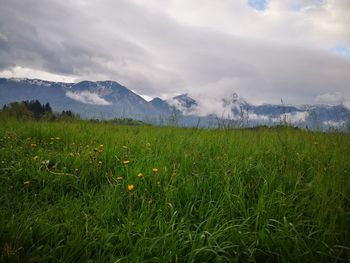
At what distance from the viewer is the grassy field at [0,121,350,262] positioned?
2.19 m

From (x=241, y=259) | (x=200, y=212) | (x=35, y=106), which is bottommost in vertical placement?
(x=241, y=259)

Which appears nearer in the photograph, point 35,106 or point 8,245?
point 8,245

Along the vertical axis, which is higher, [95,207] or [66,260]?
[95,207]

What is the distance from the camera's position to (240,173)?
11.4ft

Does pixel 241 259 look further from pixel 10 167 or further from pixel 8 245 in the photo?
pixel 10 167

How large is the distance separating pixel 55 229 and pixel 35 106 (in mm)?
54540

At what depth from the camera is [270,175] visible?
11.0 ft

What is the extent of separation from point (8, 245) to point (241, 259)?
1.82 meters

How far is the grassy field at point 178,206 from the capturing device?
86.1 inches

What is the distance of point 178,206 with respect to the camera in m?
2.89

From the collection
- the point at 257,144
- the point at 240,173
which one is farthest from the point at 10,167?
the point at 257,144

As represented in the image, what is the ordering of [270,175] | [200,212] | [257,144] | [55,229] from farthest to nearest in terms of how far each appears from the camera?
[257,144], [270,175], [200,212], [55,229]

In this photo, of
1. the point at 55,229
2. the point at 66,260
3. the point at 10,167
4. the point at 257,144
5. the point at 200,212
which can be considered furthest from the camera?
the point at 257,144

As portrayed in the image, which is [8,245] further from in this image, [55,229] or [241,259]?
[241,259]
